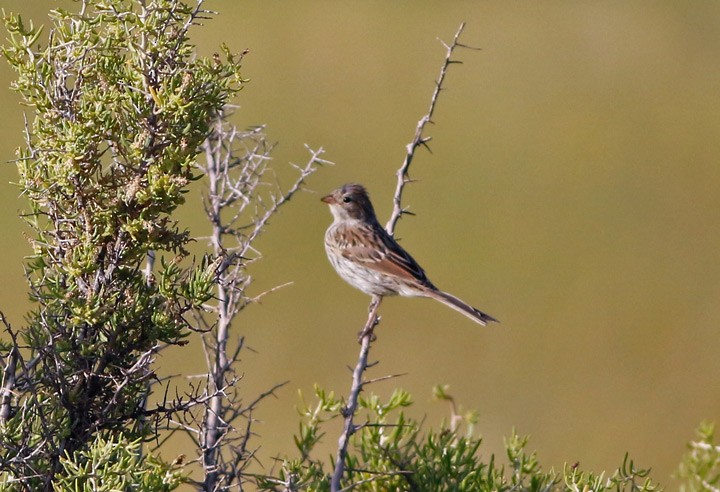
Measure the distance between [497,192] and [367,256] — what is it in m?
11.4

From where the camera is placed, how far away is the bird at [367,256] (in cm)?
786

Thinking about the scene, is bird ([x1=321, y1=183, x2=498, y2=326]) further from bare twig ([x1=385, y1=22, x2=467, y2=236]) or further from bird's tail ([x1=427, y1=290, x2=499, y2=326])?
bare twig ([x1=385, y1=22, x2=467, y2=236])

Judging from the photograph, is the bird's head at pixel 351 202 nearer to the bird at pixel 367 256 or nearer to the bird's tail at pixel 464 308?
the bird at pixel 367 256

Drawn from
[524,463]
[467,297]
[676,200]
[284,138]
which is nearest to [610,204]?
[676,200]

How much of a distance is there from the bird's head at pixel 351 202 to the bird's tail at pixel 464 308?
3.81 feet

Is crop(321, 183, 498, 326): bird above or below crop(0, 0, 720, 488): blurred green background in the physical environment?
below

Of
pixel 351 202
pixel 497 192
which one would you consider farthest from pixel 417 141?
pixel 497 192

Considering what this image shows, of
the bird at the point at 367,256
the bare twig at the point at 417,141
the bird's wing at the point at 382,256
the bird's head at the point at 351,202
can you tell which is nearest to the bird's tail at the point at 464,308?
the bird at the point at 367,256

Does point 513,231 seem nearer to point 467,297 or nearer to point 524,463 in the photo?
point 467,297

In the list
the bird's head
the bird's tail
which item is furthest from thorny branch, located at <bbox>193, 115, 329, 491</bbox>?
the bird's head

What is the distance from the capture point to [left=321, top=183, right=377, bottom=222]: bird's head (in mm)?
8586

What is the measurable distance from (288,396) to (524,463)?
10.4 m

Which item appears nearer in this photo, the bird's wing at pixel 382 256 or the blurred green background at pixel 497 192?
the bird's wing at pixel 382 256

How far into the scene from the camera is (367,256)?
810 cm
